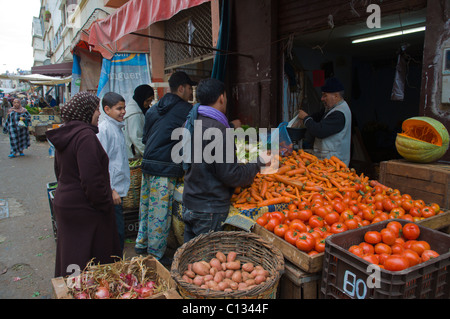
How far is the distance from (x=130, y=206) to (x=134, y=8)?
118 inches

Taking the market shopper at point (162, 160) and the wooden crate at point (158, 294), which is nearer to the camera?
the wooden crate at point (158, 294)

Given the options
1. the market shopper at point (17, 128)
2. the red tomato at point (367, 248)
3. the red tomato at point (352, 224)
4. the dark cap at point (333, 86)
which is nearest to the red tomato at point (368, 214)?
the red tomato at point (352, 224)

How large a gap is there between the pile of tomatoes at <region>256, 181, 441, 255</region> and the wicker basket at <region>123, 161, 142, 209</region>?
96.6 inches

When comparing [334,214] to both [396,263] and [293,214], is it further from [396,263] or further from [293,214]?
[396,263]

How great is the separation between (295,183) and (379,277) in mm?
1735

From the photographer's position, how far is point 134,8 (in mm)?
4578

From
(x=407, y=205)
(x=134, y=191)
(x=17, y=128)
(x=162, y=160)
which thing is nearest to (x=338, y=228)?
(x=407, y=205)

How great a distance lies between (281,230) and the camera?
2.60 m

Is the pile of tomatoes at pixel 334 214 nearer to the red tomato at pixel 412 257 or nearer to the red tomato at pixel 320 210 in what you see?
the red tomato at pixel 320 210

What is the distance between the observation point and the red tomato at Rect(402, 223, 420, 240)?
2.36 m

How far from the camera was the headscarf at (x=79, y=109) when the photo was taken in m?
2.53

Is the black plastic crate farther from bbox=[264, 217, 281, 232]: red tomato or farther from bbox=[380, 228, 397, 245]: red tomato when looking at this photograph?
bbox=[264, 217, 281, 232]: red tomato

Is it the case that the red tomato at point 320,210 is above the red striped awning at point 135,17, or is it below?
below

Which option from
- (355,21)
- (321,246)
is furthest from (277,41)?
(321,246)
